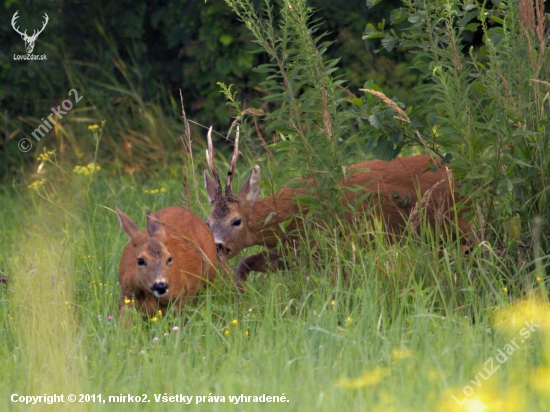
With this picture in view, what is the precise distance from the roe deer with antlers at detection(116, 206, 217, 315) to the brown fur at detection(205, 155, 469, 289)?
32 cm

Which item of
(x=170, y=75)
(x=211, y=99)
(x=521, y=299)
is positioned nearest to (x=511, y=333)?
(x=521, y=299)

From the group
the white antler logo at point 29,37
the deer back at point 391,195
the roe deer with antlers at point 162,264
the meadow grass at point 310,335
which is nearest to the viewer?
the meadow grass at point 310,335

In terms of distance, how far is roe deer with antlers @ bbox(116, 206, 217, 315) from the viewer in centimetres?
513

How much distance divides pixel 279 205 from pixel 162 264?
1.34 meters

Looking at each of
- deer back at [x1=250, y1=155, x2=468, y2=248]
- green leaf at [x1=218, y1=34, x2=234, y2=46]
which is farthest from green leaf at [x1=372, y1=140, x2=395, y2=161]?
green leaf at [x1=218, y1=34, x2=234, y2=46]

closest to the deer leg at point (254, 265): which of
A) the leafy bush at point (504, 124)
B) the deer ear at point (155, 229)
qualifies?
the deer ear at point (155, 229)

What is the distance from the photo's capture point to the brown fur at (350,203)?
A: 5.83m

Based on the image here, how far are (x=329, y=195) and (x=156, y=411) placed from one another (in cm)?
213

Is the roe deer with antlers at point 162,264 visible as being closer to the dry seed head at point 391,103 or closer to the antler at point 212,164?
the antler at point 212,164

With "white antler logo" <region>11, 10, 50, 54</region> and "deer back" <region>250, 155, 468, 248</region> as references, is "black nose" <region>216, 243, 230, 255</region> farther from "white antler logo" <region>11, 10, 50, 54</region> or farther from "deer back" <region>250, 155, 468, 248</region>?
"white antler logo" <region>11, 10, 50, 54</region>

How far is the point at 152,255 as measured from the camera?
17.0ft

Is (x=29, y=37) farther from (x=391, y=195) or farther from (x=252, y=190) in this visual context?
(x=391, y=195)

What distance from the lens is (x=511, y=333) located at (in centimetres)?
400

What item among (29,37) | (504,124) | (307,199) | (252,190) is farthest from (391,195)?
(29,37)
